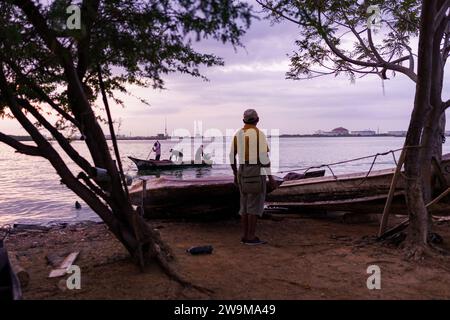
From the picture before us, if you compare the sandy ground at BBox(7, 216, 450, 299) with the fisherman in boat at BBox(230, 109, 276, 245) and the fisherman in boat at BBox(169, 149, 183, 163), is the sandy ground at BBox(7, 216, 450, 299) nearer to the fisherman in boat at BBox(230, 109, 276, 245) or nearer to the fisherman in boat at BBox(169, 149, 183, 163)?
the fisherman in boat at BBox(230, 109, 276, 245)

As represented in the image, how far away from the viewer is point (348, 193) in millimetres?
9414

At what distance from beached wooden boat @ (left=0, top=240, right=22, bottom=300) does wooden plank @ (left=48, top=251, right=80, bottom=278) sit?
65 centimetres

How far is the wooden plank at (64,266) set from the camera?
5264mm

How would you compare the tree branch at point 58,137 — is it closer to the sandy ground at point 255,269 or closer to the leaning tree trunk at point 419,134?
the sandy ground at point 255,269

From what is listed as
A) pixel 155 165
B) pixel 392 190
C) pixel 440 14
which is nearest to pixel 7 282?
pixel 392 190

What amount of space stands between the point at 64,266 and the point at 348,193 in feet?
20.1

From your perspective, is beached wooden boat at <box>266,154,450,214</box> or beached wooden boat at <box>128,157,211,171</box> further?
beached wooden boat at <box>128,157,211,171</box>

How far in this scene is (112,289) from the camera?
4.68 metres

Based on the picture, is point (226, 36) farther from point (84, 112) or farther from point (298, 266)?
point (298, 266)

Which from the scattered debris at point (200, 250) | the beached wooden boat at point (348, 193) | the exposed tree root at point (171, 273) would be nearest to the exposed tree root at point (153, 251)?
the exposed tree root at point (171, 273)

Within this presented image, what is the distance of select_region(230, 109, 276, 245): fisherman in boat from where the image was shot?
671 centimetres

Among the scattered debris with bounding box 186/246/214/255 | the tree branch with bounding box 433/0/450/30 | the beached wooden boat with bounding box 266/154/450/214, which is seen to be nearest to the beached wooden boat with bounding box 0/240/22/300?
the scattered debris with bounding box 186/246/214/255

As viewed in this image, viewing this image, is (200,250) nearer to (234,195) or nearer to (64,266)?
(64,266)

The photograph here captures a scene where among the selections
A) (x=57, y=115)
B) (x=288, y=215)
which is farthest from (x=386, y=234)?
(x=57, y=115)
